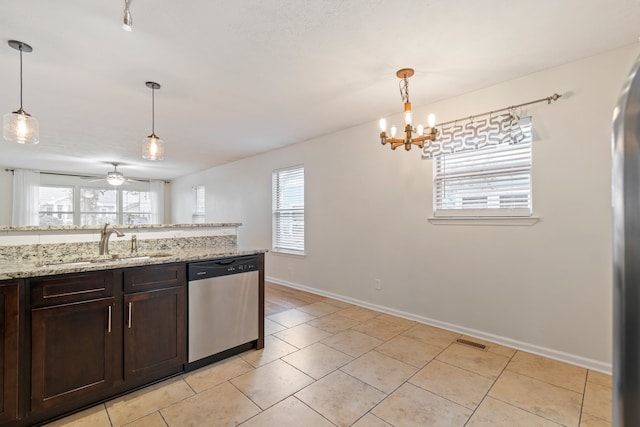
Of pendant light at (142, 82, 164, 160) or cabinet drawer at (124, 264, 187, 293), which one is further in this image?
pendant light at (142, 82, 164, 160)

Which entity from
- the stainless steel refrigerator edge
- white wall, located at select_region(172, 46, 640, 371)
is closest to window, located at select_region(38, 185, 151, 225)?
white wall, located at select_region(172, 46, 640, 371)

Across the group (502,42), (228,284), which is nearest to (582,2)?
(502,42)

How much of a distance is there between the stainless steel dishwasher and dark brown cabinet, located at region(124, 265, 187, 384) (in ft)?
0.26

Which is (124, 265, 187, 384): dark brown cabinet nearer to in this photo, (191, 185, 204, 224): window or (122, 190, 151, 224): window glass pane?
(191, 185, 204, 224): window

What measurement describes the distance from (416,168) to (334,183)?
129 cm

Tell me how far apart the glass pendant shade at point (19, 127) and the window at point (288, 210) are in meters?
3.29

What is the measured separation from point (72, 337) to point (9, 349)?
0.27 m

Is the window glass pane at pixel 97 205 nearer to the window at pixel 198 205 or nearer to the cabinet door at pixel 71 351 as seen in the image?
the window at pixel 198 205

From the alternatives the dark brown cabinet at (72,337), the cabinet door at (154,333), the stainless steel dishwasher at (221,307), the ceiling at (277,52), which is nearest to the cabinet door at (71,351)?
the dark brown cabinet at (72,337)

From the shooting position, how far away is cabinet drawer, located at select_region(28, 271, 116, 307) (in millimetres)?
1688

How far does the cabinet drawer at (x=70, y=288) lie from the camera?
1688 mm

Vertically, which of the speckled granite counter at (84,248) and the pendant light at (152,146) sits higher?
the pendant light at (152,146)

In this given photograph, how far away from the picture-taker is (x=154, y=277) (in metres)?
2.12

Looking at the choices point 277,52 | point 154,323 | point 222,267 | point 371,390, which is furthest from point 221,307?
point 277,52
